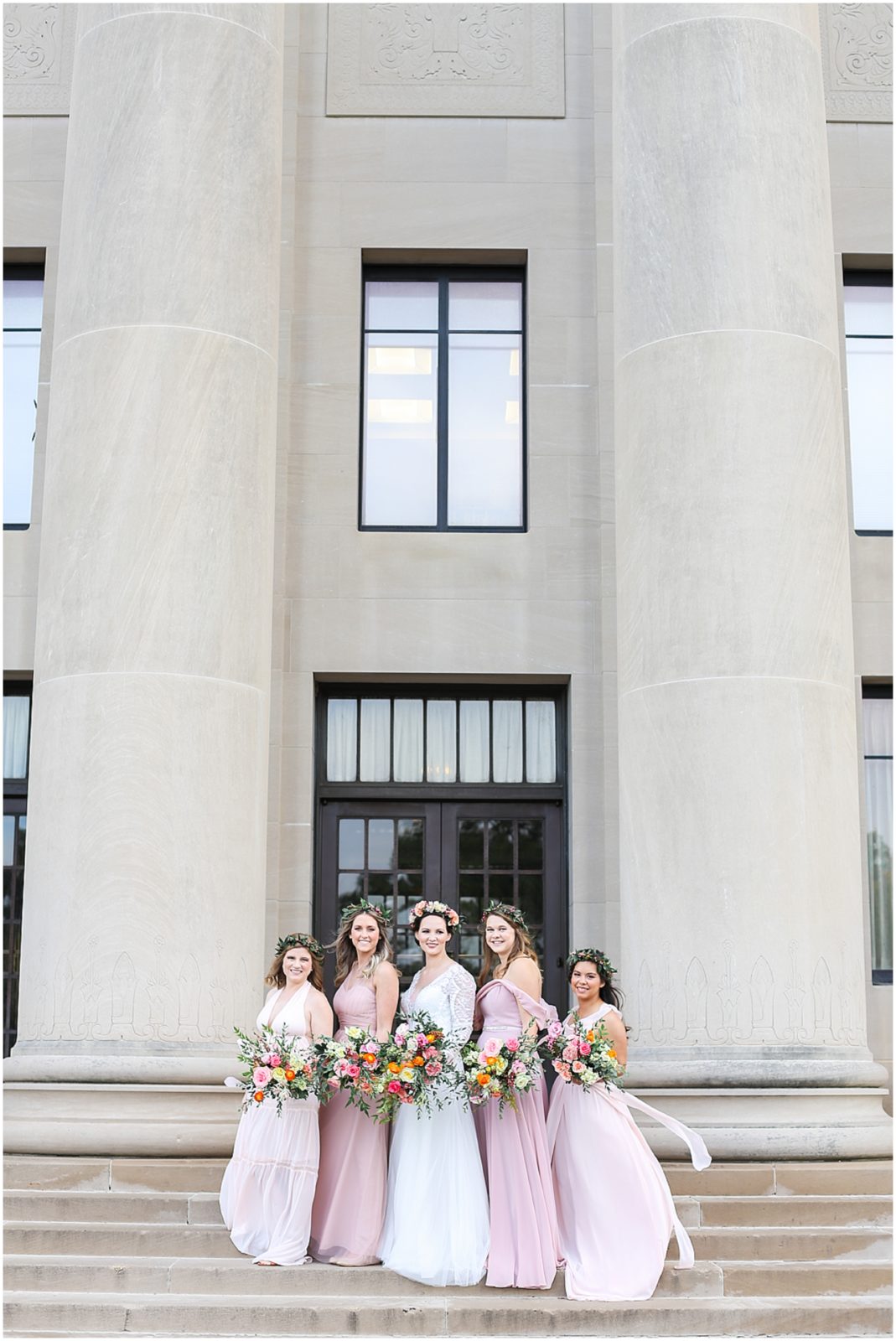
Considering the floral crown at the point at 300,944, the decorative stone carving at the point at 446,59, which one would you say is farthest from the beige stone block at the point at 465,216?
the floral crown at the point at 300,944

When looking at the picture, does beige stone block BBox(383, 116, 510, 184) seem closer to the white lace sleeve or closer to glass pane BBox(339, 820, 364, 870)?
glass pane BBox(339, 820, 364, 870)

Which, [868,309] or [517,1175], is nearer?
[517,1175]

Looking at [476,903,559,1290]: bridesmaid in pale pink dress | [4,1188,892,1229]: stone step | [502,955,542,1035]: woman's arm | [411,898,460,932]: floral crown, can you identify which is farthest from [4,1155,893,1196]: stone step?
[411,898,460,932]: floral crown

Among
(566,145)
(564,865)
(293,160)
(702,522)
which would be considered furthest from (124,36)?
(564,865)

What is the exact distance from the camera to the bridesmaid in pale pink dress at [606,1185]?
10.1m

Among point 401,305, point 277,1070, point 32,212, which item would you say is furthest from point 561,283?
point 277,1070

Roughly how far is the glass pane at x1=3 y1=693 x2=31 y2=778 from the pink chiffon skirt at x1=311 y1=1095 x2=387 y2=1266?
7.15 meters

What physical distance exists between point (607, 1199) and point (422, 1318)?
1.55m

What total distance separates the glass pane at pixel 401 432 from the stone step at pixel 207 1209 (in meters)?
8.08

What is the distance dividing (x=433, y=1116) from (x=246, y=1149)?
136 centimetres

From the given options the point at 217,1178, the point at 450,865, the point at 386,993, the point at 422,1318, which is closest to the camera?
the point at 422,1318

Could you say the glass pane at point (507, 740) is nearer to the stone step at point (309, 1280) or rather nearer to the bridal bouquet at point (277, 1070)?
the bridal bouquet at point (277, 1070)

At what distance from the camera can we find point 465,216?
1702cm

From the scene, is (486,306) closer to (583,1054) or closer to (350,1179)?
(583,1054)
